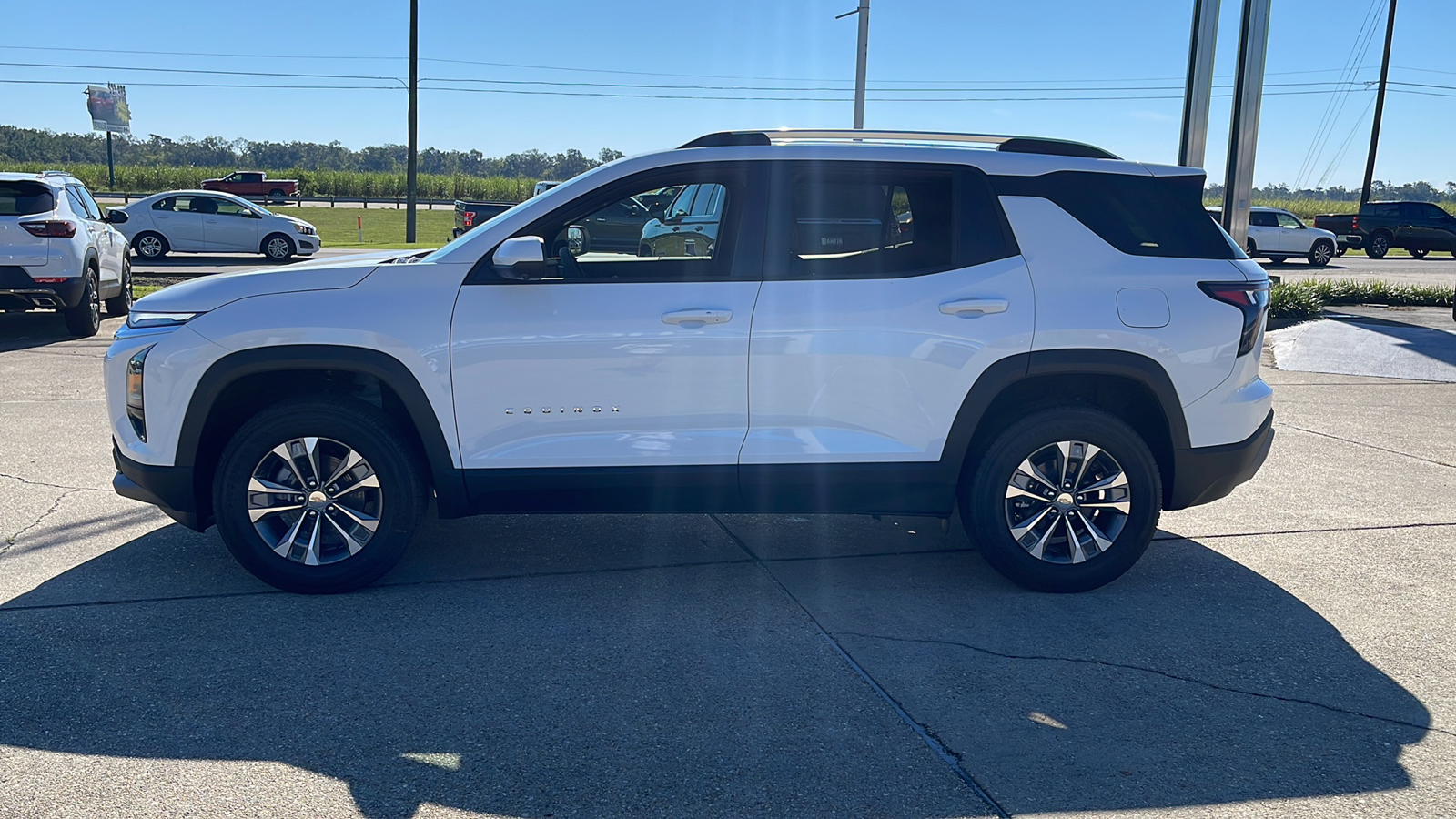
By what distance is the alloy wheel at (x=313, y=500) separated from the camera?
481 centimetres

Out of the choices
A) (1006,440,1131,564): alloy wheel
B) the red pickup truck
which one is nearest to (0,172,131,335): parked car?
(1006,440,1131,564): alloy wheel

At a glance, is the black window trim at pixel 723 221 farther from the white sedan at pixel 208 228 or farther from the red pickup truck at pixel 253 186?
the red pickup truck at pixel 253 186

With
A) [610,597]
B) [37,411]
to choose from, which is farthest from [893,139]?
[37,411]

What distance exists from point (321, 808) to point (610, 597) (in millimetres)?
1870

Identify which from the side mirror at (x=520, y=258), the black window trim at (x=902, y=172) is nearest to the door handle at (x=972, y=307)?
the black window trim at (x=902, y=172)

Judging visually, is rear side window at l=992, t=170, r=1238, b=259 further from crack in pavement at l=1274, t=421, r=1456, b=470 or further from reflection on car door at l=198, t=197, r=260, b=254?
reflection on car door at l=198, t=197, r=260, b=254

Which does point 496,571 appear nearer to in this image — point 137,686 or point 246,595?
point 246,595

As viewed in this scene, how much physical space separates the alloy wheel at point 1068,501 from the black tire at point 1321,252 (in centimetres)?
2916

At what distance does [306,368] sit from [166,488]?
2.53ft

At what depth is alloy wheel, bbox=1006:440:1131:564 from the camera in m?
5.02

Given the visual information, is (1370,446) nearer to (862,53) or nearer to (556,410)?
(556,410)

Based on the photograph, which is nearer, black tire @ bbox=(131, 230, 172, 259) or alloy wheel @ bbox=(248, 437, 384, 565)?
alloy wheel @ bbox=(248, 437, 384, 565)

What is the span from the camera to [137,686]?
3.94 metres

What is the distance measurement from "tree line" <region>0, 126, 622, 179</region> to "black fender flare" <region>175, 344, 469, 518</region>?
10928 cm
